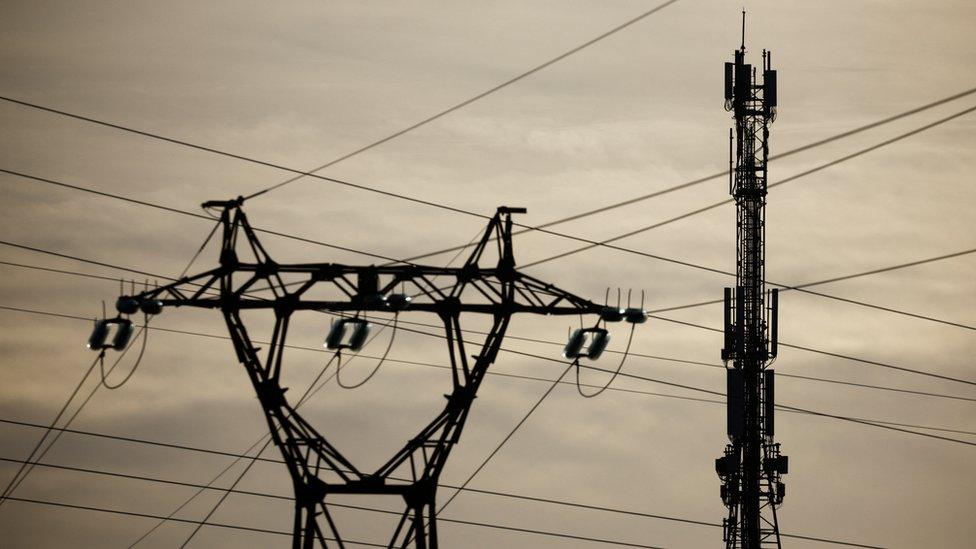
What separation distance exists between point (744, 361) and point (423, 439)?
1158 inches

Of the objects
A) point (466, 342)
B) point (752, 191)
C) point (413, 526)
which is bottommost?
point (413, 526)

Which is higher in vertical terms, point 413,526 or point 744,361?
point 744,361

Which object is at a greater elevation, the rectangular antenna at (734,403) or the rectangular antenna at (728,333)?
the rectangular antenna at (728,333)

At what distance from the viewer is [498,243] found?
42656 millimetres

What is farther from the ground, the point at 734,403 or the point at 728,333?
the point at 728,333

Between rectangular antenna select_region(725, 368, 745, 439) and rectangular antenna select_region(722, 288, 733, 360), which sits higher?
rectangular antenna select_region(722, 288, 733, 360)

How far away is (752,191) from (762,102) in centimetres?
364

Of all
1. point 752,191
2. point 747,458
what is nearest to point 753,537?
point 747,458

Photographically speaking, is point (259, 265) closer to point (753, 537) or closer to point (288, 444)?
point (288, 444)

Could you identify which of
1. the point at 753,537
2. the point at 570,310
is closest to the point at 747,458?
the point at 753,537

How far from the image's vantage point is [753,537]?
69312mm

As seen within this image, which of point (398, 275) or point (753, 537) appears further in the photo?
point (753, 537)

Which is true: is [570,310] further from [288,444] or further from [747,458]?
[747,458]

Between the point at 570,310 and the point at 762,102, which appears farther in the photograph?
the point at 762,102
